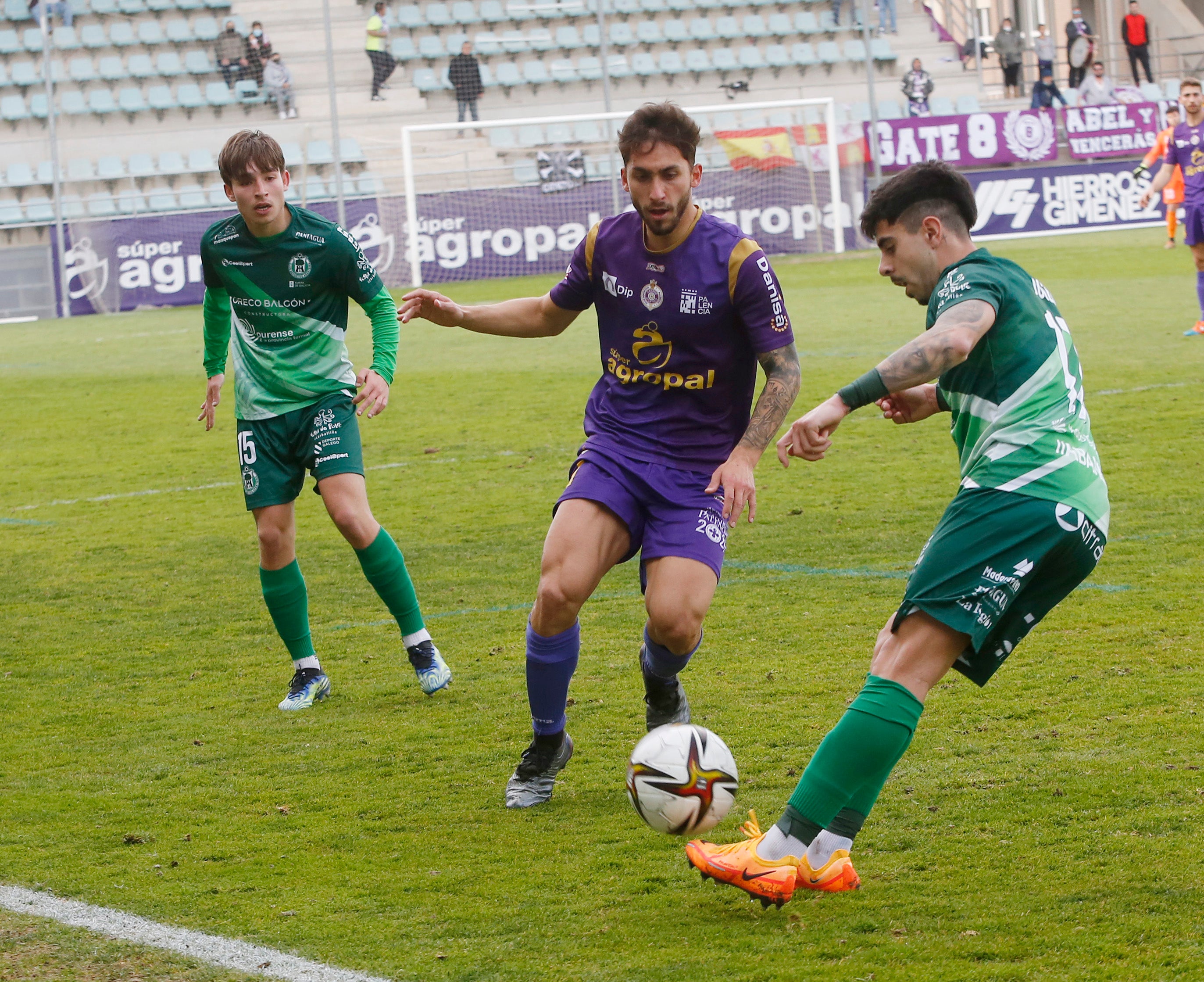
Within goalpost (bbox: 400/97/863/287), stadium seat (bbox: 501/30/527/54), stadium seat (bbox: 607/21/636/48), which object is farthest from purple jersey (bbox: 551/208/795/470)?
stadium seat (bbox: 607/21/636/48)

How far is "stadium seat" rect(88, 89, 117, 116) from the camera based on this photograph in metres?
29.2

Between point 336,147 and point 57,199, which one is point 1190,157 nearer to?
point 336,147

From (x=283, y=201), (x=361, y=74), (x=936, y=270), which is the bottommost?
(x=936, y=270)

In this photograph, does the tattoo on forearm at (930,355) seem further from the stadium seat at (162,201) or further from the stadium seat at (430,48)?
the stadium seat at (430,48)

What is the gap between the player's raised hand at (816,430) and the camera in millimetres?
3170

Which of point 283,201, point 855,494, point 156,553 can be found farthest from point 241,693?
point 855,494

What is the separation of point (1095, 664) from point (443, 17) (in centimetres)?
2915

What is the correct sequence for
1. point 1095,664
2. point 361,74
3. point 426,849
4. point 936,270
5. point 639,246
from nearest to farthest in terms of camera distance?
point 936,270, point 426,849, point 639,246, point 1095,664, point 361,74

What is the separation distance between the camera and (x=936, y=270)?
11.4 ft

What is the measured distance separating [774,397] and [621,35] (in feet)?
94.8

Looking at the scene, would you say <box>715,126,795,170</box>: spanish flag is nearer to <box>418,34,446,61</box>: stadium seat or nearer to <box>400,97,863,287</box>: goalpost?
<box>400,97,863,287</box>: goalpost

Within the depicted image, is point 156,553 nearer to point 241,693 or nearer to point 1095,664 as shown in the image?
point 241,693

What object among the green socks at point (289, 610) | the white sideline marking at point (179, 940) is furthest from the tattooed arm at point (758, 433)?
the green socks at point (289, 610)

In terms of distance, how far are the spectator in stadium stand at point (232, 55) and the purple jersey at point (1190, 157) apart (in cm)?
2028
